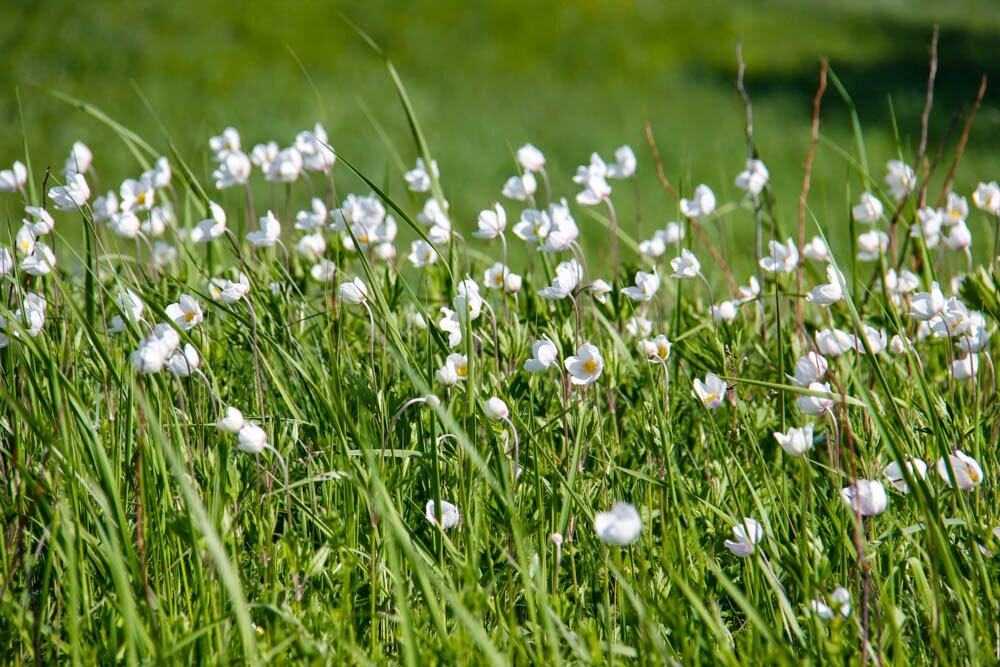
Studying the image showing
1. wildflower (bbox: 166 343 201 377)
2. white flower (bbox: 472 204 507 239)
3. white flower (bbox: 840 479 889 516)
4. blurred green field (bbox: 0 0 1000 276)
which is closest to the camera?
white flower (bbox: 840 479 889 516)

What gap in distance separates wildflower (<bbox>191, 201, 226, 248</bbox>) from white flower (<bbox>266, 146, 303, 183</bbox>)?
463 millimetres

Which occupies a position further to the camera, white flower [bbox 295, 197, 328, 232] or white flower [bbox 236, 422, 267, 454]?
white flower [bbox 295, 197, 328, 232]

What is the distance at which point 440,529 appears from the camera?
5.35 feet

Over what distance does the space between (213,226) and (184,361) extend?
20.7 inches

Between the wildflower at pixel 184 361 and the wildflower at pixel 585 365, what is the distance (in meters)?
0.71

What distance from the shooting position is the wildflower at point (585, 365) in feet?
5.79

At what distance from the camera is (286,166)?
104 inches

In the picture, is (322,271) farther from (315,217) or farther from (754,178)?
(754,178)

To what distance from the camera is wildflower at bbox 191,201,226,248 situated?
2094mm

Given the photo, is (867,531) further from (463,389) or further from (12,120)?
(12,120)

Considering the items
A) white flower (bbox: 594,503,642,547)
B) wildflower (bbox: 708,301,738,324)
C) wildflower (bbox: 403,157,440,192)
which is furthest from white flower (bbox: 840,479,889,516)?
wildflower (bbox: 403,157,440,192)

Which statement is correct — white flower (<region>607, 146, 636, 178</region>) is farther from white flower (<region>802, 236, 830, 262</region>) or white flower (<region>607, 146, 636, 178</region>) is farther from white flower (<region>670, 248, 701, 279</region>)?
white flower (<region>670, 248, 701, 279</region>)

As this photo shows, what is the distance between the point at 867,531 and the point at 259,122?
22.8 feet

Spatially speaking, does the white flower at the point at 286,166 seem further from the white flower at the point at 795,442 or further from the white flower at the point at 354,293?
the white flower at the point at 795,442
